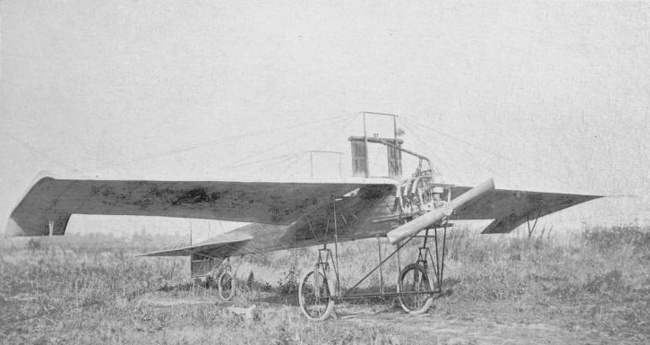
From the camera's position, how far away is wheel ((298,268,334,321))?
891cm

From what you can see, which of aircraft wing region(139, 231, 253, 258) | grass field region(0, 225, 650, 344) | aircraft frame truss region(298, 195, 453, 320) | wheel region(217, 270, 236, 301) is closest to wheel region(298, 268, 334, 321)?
aircraft frame truss region(298, 195, 453, 320)

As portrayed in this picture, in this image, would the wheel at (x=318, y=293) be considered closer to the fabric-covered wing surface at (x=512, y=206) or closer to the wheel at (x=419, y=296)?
the wheel at (x=419, y=296)

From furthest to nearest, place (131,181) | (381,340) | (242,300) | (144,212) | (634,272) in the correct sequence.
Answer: (242,300)
(634,272)
(144,212)
(131,181)
(381,340)

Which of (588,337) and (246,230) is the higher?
(246,230)

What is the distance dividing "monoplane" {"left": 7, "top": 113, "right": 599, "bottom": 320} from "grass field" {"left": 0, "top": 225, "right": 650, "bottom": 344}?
0.84m

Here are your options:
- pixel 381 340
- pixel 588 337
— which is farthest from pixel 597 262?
pixel 381 340

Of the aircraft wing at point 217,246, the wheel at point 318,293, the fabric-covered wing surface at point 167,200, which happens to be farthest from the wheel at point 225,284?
the wheel at point 318,293

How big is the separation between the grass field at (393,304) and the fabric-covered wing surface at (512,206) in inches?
45.3

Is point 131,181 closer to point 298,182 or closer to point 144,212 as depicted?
point 144,212

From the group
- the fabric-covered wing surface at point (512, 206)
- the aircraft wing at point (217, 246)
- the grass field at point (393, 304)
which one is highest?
the fabric-covered wing surface at point (512, 206)

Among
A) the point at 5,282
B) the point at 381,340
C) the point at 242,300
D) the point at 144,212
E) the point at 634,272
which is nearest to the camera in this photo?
the point at 381,340

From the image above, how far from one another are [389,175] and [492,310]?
302 centimetres

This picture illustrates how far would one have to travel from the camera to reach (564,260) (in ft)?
42.3

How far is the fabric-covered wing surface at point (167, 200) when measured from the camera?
6.79 meters
